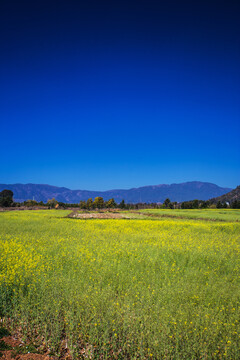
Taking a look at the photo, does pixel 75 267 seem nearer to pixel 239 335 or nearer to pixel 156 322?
pixel 156 322

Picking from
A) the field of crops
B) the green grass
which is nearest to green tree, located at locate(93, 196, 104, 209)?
the green grass

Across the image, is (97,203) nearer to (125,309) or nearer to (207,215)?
(207,215)

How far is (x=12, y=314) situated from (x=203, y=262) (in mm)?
8798

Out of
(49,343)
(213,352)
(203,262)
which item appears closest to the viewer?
(213,352)

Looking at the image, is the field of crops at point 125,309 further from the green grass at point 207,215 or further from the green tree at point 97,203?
the green tree at point 97,203

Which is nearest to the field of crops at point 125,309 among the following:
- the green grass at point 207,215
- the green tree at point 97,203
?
the green grass at point 207,215

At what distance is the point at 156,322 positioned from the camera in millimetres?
5215

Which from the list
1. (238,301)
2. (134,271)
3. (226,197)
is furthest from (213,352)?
(226,197)

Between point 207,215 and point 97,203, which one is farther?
point 97,203

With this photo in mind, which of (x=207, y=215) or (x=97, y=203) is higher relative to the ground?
(x=97, y=203)

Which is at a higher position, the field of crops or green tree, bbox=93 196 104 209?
green tree, bbox=93 196 104 209

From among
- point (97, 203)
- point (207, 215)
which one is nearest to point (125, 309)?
point (207, 215)

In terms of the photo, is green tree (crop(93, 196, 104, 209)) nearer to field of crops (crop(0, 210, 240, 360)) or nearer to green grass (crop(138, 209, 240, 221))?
green grass (crop(138, 209, 240, 221))

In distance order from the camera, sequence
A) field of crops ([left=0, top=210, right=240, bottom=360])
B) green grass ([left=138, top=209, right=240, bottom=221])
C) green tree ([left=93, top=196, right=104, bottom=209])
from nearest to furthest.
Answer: field of crops ([left=0, top=210, right=240, bottom=360])
green grass ([left=138, top=209, right=240, bottom=221])
green tree ([left=93, top=196, right=104, bottom=209])
